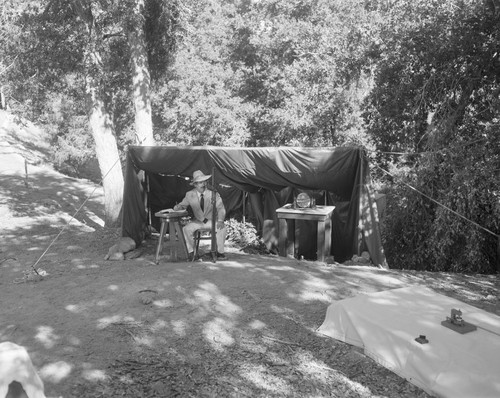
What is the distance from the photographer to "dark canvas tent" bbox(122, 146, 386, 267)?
7098 millimetres

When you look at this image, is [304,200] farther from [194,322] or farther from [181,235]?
[194,322]

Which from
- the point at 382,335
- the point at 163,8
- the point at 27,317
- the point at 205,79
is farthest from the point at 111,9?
the point at 382,335

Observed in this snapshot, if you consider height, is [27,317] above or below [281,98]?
below

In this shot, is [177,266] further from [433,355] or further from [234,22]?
[234,22]

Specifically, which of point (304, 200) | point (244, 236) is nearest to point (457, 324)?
point (304, 200)

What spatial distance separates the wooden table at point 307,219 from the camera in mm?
7441

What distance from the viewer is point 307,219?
7504 millimetres

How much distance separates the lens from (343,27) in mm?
12805

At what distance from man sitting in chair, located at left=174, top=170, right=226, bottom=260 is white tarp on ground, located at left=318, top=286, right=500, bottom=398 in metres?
3.16

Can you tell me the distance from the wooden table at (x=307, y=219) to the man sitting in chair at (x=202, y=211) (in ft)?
3.75

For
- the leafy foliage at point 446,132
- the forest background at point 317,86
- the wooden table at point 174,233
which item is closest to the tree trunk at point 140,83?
the forest background at point 317,86

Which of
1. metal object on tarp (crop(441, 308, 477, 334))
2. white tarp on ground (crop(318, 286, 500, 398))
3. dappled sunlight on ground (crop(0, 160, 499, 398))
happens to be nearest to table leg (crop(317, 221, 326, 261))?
dappled sunlight on ground (crop(0, 160, 499, 398))

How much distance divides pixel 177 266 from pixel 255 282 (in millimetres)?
1435

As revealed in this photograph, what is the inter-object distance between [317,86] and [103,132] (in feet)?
21.0
